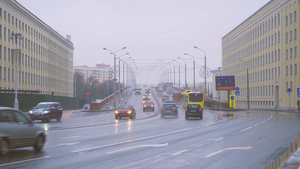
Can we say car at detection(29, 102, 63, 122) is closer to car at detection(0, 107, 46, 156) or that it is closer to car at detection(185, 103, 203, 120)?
car at detection(185, 103, 203, 120)

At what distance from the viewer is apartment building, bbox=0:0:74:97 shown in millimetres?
67812

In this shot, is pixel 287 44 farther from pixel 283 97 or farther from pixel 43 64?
pixel 43 64

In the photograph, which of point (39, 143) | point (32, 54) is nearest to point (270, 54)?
point (32, 54)

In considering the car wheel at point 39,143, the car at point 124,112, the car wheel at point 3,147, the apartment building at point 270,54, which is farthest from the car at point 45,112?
the apartment building at point 270,54

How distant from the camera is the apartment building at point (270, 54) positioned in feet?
232

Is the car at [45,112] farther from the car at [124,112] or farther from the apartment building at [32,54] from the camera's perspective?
the apartment building at [32,54]

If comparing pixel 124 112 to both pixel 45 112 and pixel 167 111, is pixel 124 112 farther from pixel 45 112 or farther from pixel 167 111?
pixel 45 112

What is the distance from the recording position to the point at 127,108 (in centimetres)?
4450

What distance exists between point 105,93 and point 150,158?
145 meters

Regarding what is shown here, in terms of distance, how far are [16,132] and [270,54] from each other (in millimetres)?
75676

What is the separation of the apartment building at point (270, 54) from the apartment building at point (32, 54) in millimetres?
37144

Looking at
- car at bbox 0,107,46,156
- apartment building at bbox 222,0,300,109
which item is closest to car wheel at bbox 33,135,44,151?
car at bbox 0,107,46,156

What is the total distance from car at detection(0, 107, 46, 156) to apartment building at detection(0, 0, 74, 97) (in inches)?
1311

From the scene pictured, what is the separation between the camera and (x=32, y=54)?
84.8 metres
